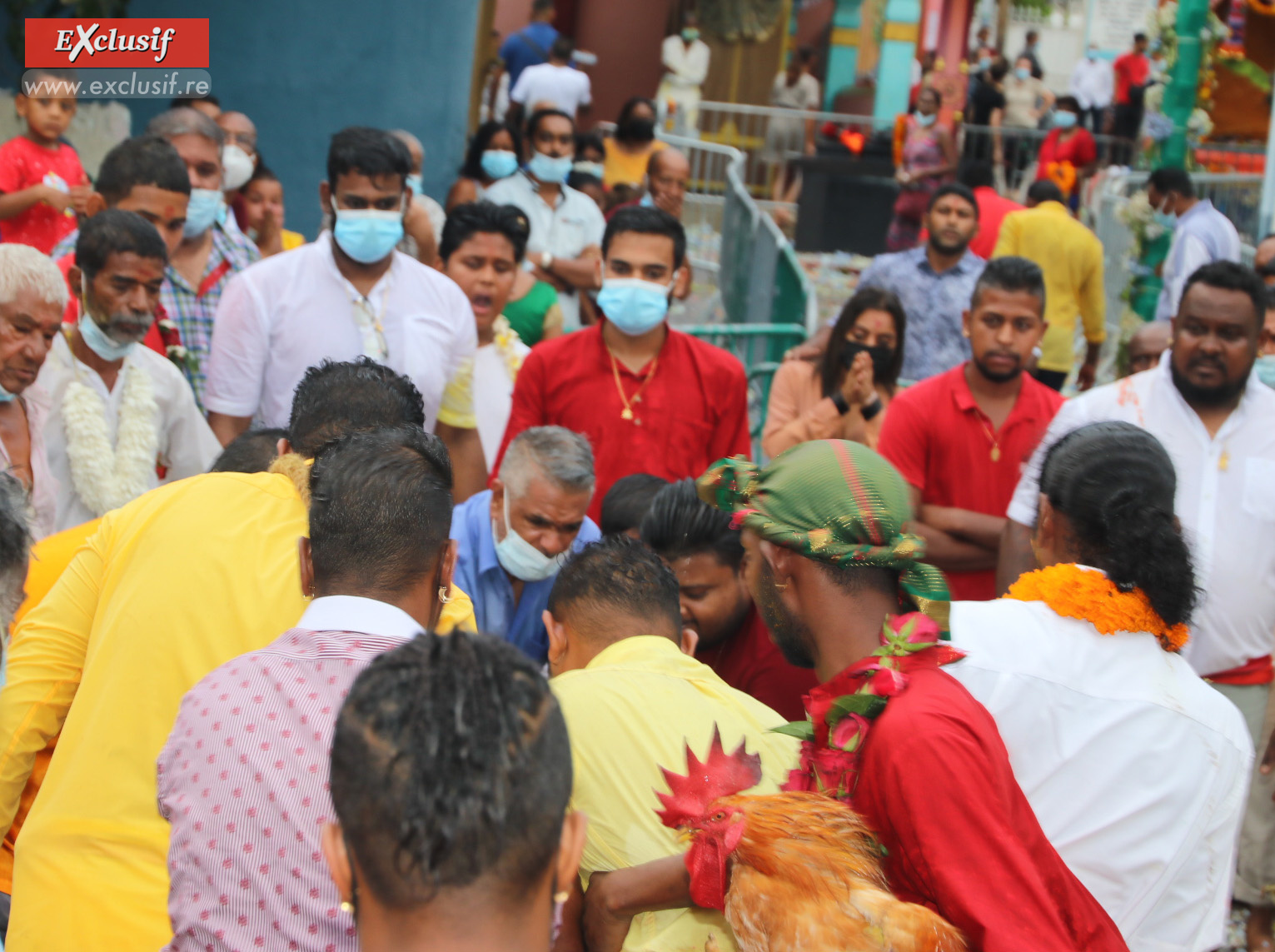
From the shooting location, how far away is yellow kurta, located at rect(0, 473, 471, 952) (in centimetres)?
225

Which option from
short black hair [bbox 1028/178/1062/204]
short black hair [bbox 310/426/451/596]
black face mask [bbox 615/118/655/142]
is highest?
black face mask [bbox 615/118/655/142]

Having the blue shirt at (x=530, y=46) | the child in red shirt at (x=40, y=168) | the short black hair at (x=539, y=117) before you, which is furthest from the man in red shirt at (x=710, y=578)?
the blue shirt at (x=530, y=46)

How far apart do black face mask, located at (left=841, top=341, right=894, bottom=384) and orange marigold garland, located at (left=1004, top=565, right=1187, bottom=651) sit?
10.3 ft

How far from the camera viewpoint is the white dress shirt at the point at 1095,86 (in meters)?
21.8

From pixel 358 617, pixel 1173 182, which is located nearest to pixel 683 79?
pixel 1173 182

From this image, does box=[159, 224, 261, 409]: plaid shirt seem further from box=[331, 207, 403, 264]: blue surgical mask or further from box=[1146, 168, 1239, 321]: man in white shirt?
box=[1146, 168, 1239, 321]: man in white shirt

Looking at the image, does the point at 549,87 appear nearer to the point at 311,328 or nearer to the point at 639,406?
the point at 639,406

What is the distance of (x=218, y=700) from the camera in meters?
1.94

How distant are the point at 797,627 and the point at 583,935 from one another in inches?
26.9

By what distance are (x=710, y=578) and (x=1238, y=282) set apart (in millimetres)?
2115

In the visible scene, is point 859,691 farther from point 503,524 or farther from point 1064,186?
point 1064,186

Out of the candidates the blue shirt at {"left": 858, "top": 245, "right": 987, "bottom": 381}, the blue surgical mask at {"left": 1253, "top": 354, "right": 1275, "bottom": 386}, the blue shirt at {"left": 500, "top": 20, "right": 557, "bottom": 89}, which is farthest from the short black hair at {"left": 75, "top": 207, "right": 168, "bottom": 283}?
the blue shirt at {"left": 500, "top": 20, "right": 557, "bottom": 89}

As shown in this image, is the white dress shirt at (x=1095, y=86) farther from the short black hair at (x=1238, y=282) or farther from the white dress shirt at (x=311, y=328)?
the white dress shirt at (x=311, y=328)

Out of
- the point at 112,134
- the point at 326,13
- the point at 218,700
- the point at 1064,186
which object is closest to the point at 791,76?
the point at 1064,186
